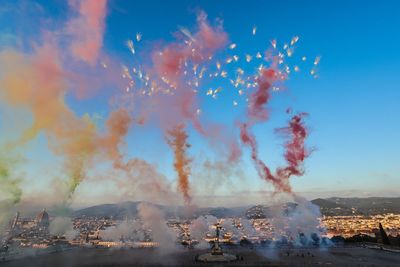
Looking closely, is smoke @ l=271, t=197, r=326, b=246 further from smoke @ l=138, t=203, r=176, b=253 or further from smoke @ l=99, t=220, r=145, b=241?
smoke @ l=99, t=220, r=145, b=241

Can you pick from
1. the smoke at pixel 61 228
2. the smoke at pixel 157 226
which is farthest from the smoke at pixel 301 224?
the smoke at pixel 61 228

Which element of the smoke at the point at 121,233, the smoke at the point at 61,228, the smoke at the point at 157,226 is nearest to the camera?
the smoke at the point at 157,226

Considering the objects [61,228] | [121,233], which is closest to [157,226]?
[121,233]

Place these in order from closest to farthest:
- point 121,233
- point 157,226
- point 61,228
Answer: point 157,226, point 121,233, point 61,228

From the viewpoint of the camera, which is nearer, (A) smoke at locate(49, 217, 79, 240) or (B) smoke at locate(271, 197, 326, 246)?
(B) smoke at locate(271, 197, 326, 246)

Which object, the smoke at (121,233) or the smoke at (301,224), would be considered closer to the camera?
the smoke at (301,224)

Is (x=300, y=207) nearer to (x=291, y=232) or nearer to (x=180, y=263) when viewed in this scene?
(x=291, y=232)

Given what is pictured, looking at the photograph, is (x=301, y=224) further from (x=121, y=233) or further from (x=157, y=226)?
(x=121, y=233)

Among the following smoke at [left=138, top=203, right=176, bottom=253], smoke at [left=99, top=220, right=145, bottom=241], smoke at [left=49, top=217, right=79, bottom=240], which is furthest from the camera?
smoke at [left=49, top=217, right=79, bottom=240]

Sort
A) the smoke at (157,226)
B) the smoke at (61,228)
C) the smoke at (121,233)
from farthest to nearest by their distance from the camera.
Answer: the smoke at (61,228), the smoke at (121,233), the smoke at (157,226)

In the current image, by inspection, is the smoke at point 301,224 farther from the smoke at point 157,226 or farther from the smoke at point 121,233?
the smoke at point 121,233

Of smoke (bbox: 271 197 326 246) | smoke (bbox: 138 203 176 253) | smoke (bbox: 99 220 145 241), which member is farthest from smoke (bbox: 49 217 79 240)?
smoke (bbox: 271 197 326 246)
